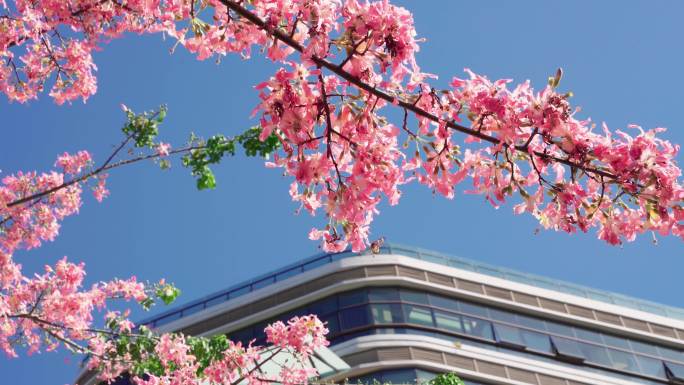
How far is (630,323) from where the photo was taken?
95.7 feet

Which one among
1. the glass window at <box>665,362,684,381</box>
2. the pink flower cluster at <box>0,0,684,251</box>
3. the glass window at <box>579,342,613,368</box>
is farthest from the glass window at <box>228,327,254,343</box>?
the pink flower cluster at <box>0,0,684,251</box>

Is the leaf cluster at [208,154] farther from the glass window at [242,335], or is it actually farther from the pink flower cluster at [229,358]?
the glass window at [242,335]

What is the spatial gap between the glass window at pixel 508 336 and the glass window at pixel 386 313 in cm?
388

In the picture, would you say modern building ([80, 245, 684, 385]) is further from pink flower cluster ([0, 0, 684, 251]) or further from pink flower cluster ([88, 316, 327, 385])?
pink flower cluster ([0, 0, 684, 251])

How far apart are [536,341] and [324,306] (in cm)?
804

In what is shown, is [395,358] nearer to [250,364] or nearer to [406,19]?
[250,364]

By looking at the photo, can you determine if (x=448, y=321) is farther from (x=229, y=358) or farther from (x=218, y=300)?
(x=229, y=358)

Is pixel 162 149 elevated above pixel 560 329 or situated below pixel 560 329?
below

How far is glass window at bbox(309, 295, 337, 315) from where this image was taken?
85.6ft

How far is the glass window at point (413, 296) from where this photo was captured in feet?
85.1

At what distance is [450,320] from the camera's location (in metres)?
25.8

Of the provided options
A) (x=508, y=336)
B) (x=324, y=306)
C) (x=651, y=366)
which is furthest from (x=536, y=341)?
(x=324, y=306)

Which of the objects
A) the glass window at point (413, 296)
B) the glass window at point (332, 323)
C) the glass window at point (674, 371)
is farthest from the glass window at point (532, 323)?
the glass window at point (332, 323)

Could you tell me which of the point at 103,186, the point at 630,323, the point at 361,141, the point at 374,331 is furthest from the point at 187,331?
the point at 361,141
